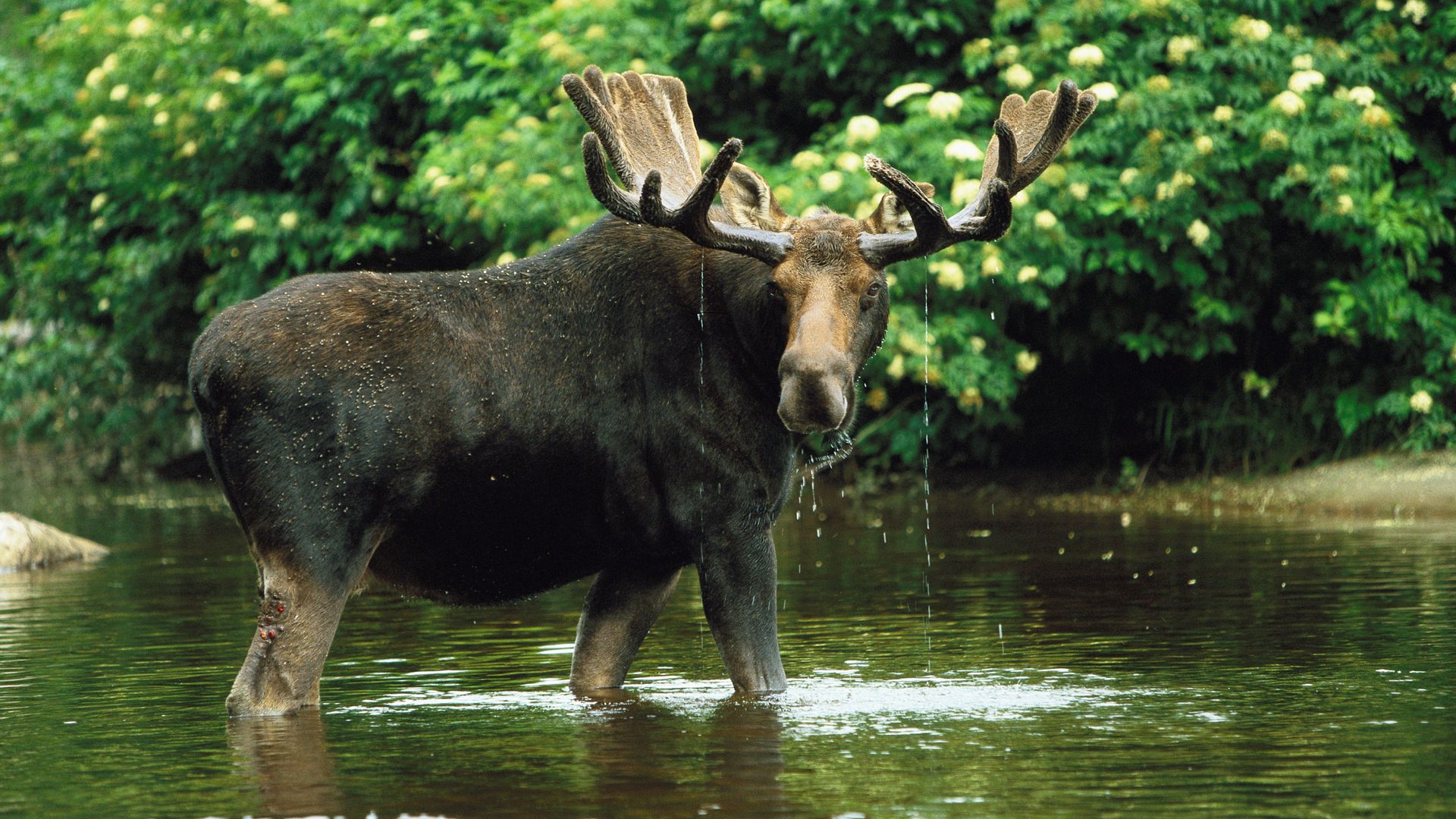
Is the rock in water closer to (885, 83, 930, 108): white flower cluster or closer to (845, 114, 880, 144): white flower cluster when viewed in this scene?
(845, 114, 880, 144): white flower cluster

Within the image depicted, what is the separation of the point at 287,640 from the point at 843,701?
7.02 ft

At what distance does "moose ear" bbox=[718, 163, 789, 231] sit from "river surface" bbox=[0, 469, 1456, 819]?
1.91 meters

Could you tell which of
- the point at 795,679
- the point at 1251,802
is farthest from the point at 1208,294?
the point at 1251,802

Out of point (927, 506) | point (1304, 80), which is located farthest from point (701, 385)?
point (927, 506)

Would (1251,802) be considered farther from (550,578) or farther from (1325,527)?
(1325,527)

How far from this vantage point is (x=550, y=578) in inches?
311

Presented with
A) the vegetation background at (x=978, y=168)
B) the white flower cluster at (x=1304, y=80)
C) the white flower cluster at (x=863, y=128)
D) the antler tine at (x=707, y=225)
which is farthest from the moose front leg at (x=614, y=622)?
the white flower cluster at (x=1304, y=80)

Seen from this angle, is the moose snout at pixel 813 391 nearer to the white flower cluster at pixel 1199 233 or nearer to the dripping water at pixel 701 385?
the dripping water at pixel 701 385

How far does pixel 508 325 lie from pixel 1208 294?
10011 millimetres

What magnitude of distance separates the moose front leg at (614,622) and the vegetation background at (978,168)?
541cm

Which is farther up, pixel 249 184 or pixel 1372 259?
pixel 249 184

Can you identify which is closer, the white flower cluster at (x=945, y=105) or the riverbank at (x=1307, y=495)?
the white flower cluster at (x=945, y=105)

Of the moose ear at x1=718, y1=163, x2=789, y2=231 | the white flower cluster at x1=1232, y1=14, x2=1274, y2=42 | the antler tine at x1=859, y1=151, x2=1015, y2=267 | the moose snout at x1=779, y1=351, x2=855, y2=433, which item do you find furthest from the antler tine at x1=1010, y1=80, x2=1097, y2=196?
the white flower cluster at x1=1232, y1=14, x2=1274, y2=42

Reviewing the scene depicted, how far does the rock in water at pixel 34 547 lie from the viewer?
14234 mm
